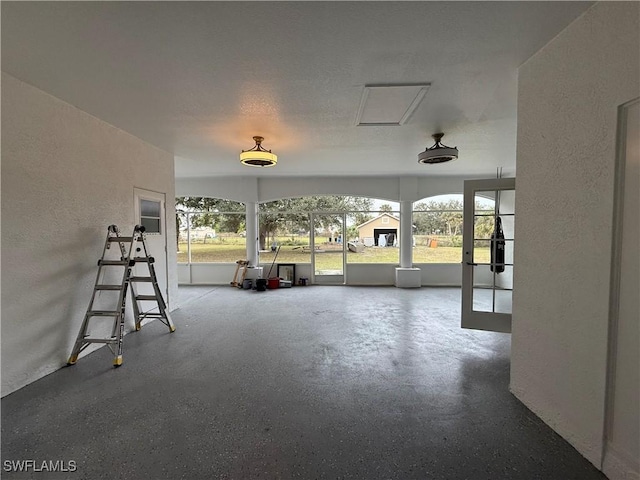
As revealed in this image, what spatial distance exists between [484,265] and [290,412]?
2.79 meters

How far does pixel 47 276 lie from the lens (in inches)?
110

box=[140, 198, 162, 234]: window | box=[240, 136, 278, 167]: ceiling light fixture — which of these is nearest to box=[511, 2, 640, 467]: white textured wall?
box=[240, 136, 278, 167]: ceiling light fixture

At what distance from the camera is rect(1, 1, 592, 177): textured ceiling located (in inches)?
67.3

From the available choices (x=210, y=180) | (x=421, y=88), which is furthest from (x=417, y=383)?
(x=210, y=180)

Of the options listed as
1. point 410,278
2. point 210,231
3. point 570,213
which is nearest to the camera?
point 570,213

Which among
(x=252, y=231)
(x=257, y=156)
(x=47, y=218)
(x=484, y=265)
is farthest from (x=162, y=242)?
(x=484, y=265)

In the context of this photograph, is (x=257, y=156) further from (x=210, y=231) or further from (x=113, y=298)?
(x=210, y=231)

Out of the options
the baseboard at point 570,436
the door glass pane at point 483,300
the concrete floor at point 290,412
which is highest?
the door glass pane at point 483,300

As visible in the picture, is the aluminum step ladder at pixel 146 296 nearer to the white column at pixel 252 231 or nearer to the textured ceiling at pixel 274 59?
the textured ceiling at pixel 274 59

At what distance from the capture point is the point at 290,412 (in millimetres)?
2203

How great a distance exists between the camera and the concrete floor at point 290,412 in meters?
1.72

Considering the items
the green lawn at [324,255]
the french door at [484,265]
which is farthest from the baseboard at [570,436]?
the green lawn at [324,255]

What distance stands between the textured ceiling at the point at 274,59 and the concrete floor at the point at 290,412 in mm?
2715

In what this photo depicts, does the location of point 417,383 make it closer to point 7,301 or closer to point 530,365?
point 530,365
